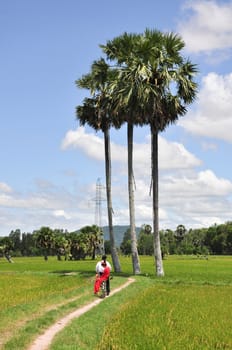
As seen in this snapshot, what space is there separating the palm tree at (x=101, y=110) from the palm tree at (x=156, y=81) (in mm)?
4030

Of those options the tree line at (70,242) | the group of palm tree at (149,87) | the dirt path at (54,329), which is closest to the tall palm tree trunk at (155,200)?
the group of palm tree at (149,87)

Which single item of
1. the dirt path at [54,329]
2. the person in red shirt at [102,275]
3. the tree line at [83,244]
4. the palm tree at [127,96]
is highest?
the palm tree at [127,96]

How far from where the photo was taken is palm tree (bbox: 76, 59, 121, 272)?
43.8 metres

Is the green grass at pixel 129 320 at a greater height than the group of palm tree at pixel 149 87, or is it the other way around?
the group of palm tree at pixel 149 87

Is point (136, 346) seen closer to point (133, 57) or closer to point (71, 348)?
point (71, 348)

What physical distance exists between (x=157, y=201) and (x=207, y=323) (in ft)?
74.0

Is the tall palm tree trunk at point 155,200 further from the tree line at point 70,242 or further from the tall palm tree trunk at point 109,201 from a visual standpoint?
the tree line at point 70,242

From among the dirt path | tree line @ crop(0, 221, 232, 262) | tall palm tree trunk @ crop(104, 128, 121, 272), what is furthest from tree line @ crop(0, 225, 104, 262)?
the dirt path

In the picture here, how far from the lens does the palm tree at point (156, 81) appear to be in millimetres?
38438

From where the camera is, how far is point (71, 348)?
13.0 metres

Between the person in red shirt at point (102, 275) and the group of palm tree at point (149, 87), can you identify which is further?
the group of palm tree at point (149, 87)

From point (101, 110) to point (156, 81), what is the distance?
7.32m

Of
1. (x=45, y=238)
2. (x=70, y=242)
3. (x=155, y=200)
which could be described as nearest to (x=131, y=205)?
(x=155, y=200)

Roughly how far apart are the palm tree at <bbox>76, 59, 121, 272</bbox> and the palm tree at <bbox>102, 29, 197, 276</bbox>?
403 cm
